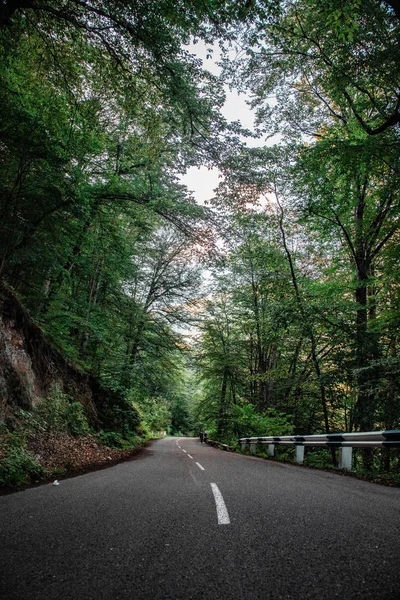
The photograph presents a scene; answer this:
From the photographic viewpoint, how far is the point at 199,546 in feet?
8.33

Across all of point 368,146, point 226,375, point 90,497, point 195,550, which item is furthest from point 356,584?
point 226,375

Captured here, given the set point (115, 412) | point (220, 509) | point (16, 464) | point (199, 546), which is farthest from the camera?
point (115, 412)

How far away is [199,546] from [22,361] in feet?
26.1

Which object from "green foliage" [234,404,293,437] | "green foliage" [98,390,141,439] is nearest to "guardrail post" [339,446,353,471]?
"green foliage" [234,404,293,437]

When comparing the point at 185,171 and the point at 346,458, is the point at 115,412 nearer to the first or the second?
the point at 346,458

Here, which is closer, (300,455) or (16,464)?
(16,464)

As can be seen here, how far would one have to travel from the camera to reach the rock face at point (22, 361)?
25.0 feet

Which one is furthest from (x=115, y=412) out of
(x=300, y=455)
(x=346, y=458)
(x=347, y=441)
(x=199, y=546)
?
(x=199, y=546)

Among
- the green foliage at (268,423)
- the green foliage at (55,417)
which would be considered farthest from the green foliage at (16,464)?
the green foliage at (268,423)

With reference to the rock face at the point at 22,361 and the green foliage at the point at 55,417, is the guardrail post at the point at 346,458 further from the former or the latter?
the rock face at the point at 22,361

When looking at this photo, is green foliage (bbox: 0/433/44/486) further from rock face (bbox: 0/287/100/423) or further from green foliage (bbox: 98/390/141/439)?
green foliage (bbox: 98/390/141/439)

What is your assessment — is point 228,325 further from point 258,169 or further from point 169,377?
A: point 258,169

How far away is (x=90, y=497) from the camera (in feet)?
14.2

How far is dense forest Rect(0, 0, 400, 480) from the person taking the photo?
663 cm
